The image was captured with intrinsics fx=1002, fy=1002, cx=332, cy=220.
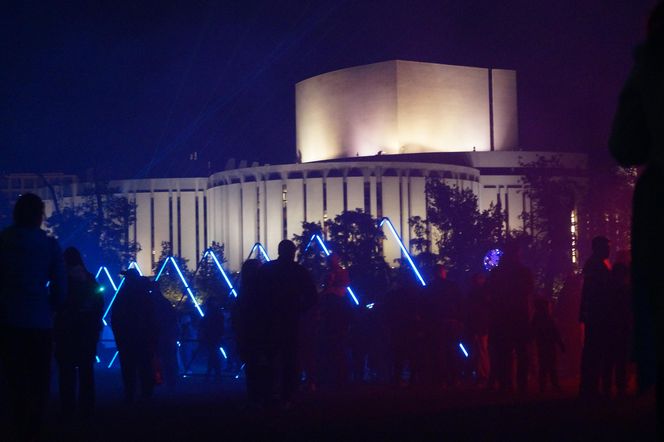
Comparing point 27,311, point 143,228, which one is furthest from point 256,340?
point 143,228

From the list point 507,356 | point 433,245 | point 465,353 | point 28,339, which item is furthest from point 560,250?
point 28,339

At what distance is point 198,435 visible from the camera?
6840 mm

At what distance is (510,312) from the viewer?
34.8 feet

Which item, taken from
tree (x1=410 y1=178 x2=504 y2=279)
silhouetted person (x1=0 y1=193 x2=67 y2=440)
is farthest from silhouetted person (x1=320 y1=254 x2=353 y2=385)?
tree (x1=410 y1=178 x2=504 y2=279)

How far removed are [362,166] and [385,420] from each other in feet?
210

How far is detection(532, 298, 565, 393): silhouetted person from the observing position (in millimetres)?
11070

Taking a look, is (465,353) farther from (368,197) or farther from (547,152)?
(547,152)

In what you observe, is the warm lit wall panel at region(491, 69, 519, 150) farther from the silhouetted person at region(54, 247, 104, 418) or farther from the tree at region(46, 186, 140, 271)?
the silhouetted person at region(54, 247, 104, 418)

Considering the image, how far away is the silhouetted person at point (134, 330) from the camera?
10938 millimetres

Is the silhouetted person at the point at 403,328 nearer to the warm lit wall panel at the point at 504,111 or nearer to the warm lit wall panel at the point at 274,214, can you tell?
the warm lit wall panel at the point at 274,214

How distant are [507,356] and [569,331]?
2.71 meters

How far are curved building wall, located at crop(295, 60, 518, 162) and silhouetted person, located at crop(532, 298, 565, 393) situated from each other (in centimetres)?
7302

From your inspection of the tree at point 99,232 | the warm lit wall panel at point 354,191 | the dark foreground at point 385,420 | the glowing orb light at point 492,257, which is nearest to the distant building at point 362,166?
the warm lit wall panel at point 354,191

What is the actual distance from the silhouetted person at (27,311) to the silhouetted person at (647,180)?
3.56m
